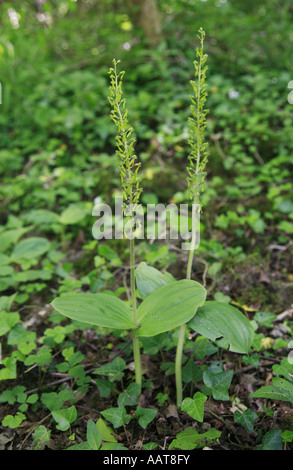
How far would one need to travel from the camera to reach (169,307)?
155 centimetres

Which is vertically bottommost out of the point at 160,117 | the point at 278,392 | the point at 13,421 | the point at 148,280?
the point at 13,421

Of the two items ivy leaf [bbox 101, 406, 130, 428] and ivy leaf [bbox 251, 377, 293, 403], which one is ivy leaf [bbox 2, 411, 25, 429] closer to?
ivy leaf [bbox 101, 406, 130, 428]

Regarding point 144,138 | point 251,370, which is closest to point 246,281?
point 251,370

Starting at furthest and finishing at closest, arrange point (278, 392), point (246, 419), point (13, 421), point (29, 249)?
point (29, 249) < point (13, 421) < point (246, 419) < point (278, 392)

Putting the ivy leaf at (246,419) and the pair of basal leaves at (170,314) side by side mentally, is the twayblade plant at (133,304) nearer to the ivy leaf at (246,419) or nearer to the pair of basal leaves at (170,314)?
the pair of basal leaves at (170,314)

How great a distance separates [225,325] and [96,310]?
0.55 m

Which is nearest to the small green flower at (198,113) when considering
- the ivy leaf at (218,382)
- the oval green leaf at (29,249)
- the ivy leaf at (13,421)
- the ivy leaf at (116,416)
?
the ivy leaf at (218,382)

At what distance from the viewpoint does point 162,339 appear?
6.31ft

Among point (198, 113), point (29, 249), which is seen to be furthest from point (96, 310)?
point (29, 249)

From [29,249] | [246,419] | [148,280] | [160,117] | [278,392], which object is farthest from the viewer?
[160,117]

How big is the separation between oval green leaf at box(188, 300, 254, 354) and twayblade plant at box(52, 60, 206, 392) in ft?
0.36

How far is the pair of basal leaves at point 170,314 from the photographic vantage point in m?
1.48

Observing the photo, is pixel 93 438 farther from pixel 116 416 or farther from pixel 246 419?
pixel 246 419

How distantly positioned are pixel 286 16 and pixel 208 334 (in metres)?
5.44
